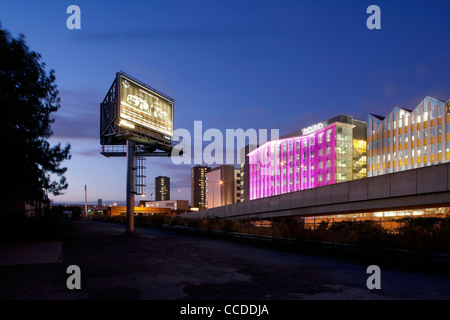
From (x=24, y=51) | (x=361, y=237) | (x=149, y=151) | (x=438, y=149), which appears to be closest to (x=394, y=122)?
(x=438, y=149)

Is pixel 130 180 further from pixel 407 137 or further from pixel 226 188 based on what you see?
pixel 226 188

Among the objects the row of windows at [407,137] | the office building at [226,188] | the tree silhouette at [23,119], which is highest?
the row of windows at [407,137]

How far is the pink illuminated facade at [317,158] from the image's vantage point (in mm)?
93062

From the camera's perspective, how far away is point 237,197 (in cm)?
17312

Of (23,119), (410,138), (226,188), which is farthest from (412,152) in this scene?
(226,188)

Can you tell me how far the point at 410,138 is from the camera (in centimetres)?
8394

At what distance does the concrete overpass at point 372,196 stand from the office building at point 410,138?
53384 mm

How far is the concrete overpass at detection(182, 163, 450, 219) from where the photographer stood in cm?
2311

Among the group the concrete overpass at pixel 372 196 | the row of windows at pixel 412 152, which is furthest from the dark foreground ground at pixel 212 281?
the row of windows at pixel 412 152

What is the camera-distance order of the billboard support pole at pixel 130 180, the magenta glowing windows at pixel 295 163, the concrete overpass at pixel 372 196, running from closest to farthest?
the concrete overpass at pixel 372 196 → the billboard support pole at pixel 130 180 → the magenta glowing windows at pixel 295 163

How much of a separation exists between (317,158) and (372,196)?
7161 cm

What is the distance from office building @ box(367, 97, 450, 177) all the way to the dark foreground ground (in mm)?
75232

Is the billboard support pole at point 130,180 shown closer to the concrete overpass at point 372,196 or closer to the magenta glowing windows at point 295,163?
the concrete overpass at point 372,196
